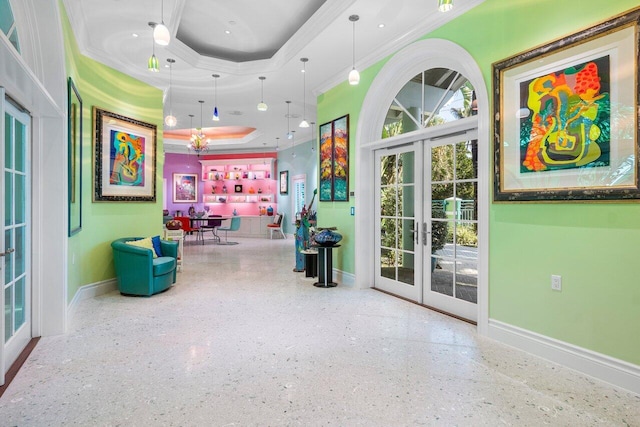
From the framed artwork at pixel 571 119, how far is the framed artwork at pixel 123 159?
5019mm

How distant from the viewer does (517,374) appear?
2758mm

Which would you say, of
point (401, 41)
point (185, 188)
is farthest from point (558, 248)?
point (185, 188)

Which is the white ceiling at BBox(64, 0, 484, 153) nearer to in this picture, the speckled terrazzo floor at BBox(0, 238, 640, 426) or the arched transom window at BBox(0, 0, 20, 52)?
the arched transom window at BBox(0, 0, 20, 52)

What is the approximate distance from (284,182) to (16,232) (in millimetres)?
10220

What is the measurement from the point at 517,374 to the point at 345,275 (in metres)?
3.23

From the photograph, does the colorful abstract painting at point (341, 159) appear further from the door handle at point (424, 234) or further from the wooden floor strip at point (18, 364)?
the wooden floor strip at point (18, 364)

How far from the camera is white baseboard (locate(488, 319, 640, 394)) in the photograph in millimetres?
2535

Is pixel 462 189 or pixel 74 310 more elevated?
pixel 462 189

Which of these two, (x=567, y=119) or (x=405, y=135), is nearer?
(x=567, y=119)

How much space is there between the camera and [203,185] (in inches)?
558

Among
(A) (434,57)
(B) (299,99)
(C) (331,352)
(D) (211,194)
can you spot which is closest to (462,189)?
(A) (434,57)

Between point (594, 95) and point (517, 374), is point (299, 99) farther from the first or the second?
point (517, 374)

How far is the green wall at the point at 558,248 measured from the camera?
2.56 metres

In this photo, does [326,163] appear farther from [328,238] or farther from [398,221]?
[398,221]
